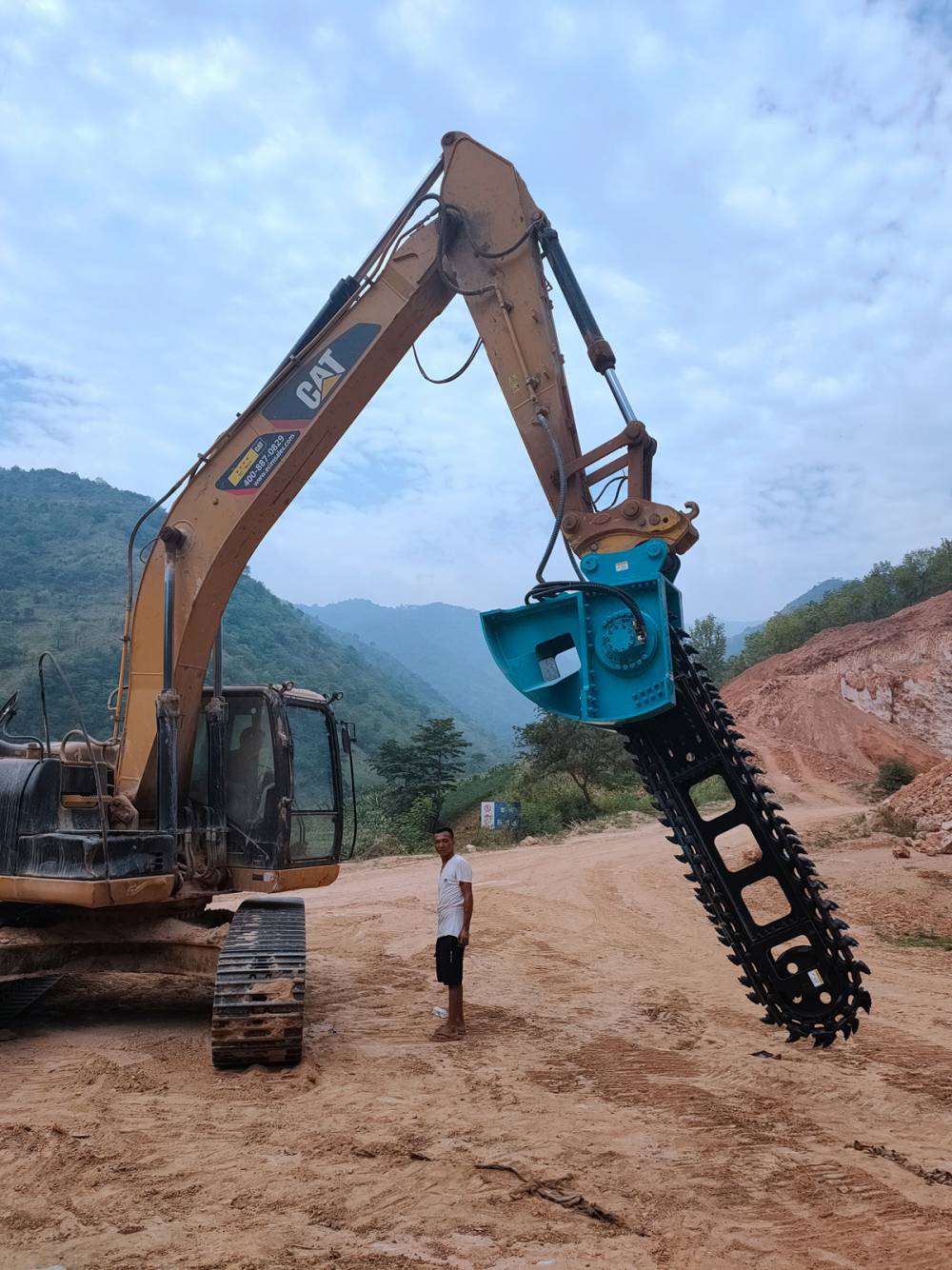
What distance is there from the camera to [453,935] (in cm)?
605

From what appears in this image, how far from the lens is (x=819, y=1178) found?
365 centimetres

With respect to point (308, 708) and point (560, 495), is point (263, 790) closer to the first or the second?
point (308, 708)

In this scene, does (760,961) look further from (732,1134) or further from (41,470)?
(41,470)

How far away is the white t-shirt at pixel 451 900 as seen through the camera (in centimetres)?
605

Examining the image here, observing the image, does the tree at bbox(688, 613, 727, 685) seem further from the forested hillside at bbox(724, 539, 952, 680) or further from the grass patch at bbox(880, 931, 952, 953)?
the grass patch at bbox(880, 931, 952, 953)

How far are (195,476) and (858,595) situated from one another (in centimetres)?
4045

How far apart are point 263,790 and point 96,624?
188ft

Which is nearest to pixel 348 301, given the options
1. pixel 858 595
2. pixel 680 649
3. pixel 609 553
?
pixel 609 553

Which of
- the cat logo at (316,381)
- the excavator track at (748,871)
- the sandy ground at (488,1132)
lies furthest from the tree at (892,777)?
the cat logo at (316,381)

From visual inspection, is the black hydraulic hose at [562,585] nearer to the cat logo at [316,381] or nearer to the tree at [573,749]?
the cat logo at [316,381]

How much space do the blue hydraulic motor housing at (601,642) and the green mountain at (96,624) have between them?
3066 centimetres

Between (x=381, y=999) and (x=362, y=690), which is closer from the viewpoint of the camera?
(x=381, y=999)

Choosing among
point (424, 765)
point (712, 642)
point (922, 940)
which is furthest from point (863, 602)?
point (922, 940)

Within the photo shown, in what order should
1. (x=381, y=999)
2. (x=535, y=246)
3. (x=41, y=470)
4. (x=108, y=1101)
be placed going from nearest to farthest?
1. (x=108, y=1101)
2. (x=535, y=246)
3. (x=381, y=999)
4. (x=41, y=470)
